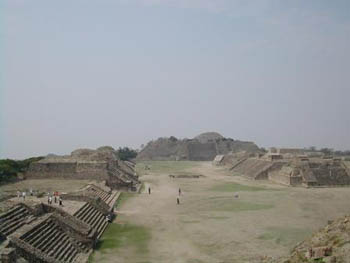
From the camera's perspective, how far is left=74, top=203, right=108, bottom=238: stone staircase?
62.2 ft

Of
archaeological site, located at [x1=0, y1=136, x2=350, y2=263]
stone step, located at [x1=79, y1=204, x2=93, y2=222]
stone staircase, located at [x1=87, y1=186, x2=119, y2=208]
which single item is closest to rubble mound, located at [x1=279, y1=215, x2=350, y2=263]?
archaeological site, located at [x1=0, y1=136, x2=350, y2=263]

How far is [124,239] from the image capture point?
59.1ft

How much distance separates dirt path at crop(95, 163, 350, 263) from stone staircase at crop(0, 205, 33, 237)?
11.9 feet

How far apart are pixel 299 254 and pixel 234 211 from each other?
49.5 feet

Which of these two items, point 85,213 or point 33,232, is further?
point 85,213

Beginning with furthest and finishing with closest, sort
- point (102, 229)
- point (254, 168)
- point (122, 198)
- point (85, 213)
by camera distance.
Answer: point (254, 168) < point (122, 198) < point (85, 213) < point (102, 229)

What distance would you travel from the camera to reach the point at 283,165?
156 feet

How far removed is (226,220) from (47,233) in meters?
10.1

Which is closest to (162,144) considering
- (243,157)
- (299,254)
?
(243,157)

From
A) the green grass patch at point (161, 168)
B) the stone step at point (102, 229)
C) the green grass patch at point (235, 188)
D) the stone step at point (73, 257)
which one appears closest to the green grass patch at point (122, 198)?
the stone step at point (102, 229)

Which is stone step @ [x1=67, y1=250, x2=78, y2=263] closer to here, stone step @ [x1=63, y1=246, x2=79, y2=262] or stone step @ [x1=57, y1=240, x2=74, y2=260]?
stone step @ [x1=63, y1=246, x2=79, y2=262]

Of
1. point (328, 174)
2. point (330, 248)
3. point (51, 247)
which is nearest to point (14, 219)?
point (51, 247)

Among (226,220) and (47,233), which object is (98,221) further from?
(226,220)

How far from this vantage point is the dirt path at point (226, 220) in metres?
15.7
